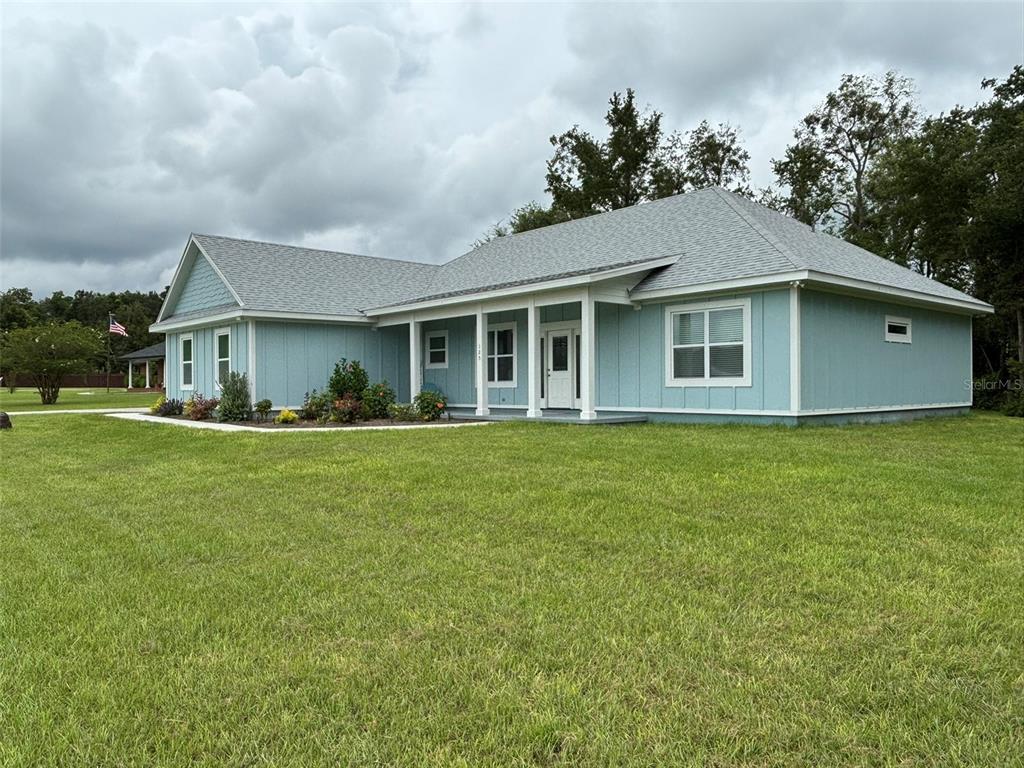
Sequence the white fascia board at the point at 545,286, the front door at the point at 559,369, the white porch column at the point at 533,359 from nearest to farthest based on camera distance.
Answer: the white fascia board at the point at 545,286
the white porch column at the point at 533,359
the front door at the point at 559,369

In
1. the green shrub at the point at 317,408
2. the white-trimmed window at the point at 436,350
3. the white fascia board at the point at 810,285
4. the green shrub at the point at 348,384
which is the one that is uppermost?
the white fascia board at the point at 810,285

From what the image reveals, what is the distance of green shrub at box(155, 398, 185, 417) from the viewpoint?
1859 centimetres

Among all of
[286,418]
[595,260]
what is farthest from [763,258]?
[286,418]

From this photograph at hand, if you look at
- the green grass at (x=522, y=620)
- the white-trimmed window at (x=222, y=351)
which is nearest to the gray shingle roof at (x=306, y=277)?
the white-trimmed window at (x=222, y=351)

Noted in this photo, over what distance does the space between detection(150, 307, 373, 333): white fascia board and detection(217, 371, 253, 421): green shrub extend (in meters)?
1.43

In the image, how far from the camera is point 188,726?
2.43m

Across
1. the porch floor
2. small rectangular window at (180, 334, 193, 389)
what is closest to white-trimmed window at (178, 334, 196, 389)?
small rectangular window at (180, 334, 193, 389)

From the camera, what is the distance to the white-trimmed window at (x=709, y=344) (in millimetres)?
12289

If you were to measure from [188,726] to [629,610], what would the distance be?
1974 millimetres

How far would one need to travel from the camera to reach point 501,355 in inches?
667

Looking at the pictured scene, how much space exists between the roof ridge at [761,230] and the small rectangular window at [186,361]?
48.0ft

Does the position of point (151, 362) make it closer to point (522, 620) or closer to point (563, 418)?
point (563, 418)

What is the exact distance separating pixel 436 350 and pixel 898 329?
10686 millimetres

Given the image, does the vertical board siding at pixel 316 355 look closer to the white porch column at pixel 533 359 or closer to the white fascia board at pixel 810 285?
the white porch column at pixel 533 359
